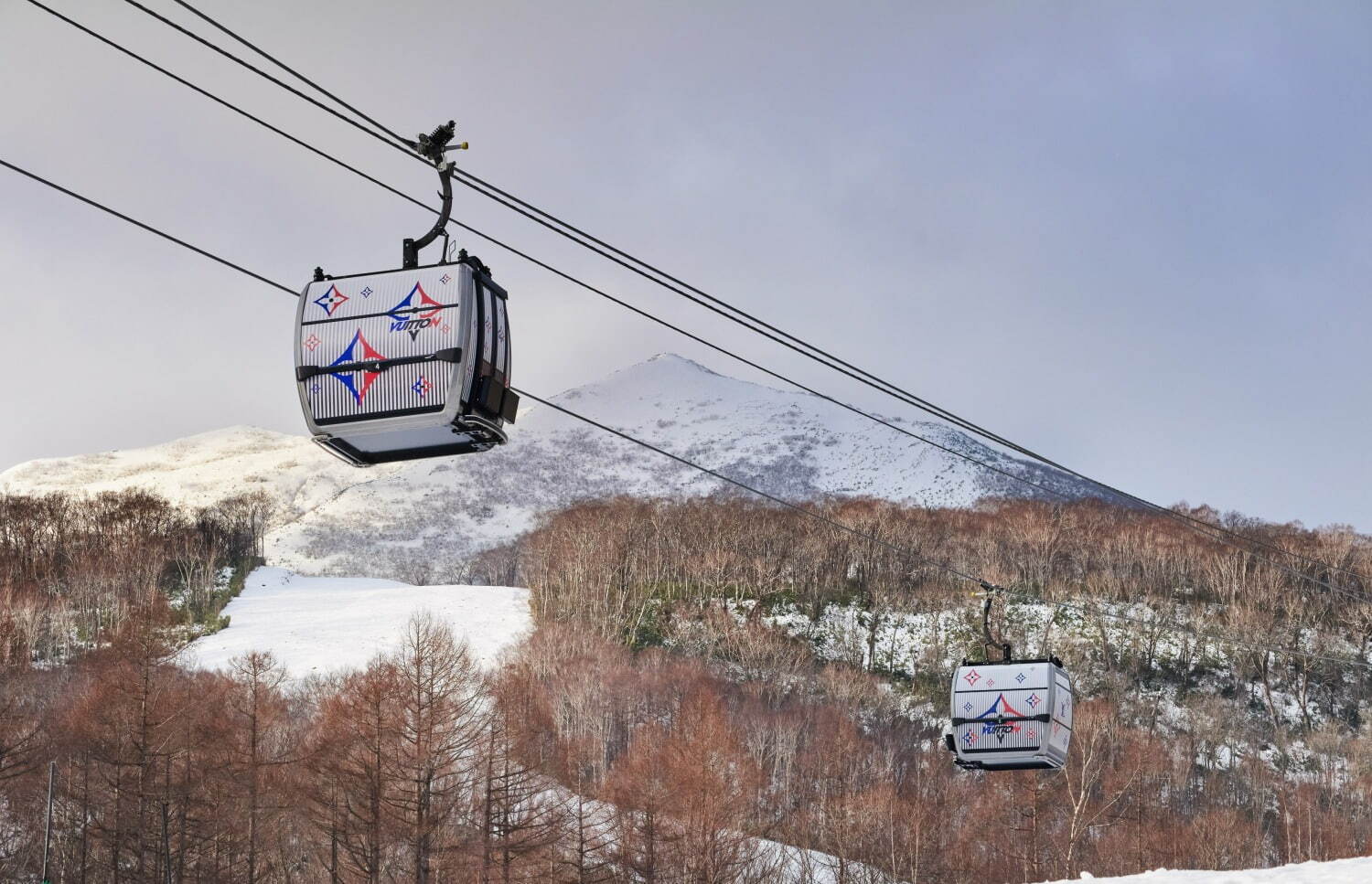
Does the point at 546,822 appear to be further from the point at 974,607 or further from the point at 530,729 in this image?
the point at 974,607

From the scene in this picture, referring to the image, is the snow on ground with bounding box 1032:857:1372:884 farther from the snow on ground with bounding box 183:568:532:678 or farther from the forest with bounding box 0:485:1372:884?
the snow on ground with bounding box 183:568:532:678

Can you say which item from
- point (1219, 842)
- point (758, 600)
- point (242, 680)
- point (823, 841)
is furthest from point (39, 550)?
point (1219, 842)

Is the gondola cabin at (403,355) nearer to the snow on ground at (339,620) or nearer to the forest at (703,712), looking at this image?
the forest at (703,712)

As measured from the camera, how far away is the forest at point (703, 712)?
57594mm

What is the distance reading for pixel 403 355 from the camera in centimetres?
892

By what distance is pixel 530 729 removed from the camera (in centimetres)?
7075

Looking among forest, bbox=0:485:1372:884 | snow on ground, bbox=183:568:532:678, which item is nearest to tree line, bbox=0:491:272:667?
forest, bbox=0:485:1372:884

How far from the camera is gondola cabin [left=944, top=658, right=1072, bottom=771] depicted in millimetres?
22656

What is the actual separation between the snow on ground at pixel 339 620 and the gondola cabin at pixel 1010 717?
6548 centimetres

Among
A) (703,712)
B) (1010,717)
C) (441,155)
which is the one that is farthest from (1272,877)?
(703,712)

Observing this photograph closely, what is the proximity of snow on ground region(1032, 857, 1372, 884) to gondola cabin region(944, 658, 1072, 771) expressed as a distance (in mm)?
3525

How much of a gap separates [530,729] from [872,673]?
3485 centimetres

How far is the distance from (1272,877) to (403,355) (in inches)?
543

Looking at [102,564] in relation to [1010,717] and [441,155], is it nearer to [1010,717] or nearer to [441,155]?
[1010,717]
